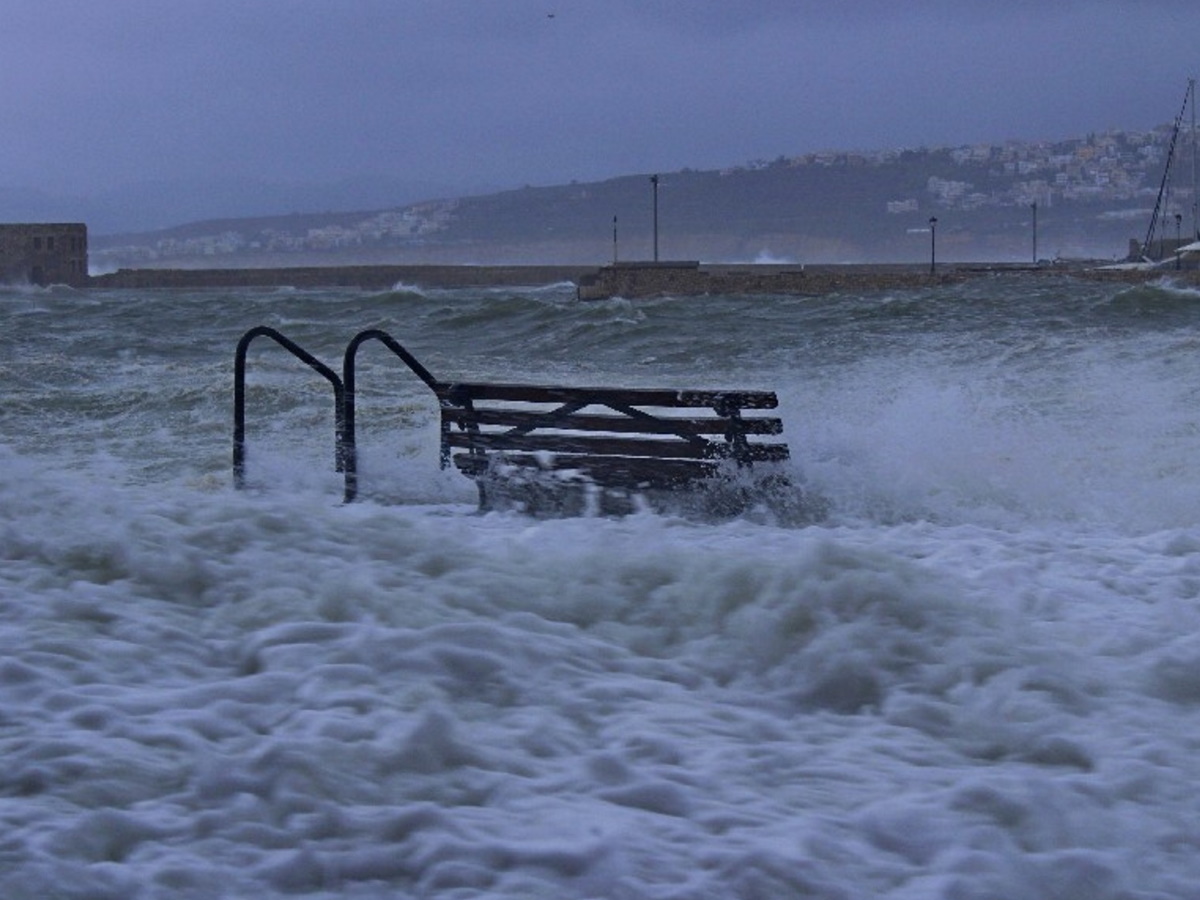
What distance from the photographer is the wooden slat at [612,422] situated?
7094 millimetres

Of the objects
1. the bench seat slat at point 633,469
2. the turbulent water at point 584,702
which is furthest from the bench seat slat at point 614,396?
the turbulent water at point 584,702

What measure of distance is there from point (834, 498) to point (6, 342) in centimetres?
2245

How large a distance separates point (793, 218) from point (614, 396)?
563 feet

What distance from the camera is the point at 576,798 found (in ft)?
9.58

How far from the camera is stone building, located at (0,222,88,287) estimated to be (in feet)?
275

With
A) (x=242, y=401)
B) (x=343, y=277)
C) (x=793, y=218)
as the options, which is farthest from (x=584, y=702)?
(x=793, y=218)

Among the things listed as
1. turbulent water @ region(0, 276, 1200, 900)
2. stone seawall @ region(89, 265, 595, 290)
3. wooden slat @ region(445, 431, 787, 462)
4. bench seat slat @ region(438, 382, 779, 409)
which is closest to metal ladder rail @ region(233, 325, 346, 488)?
bench seat slat @ region(438, 382, 779, 409)

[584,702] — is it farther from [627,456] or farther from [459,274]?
[459,274]

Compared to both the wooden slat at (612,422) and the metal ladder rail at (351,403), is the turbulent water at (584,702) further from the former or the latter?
the metal ladder rail at (351,403)

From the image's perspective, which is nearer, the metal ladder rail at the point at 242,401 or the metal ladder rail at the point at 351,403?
the metal ladder rail at the point at 351,403

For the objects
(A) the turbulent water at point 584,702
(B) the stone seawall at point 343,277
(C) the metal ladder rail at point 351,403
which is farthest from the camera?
(B) the stone seawall at point 343,277

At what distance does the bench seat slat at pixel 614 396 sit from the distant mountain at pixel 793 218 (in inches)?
5486

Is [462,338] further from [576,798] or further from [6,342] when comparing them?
[576,798]

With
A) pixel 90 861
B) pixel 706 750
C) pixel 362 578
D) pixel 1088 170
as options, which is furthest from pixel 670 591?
pixel 1088 170
